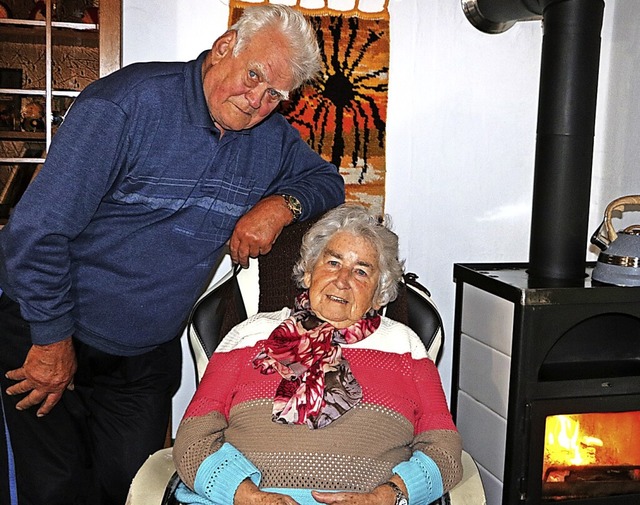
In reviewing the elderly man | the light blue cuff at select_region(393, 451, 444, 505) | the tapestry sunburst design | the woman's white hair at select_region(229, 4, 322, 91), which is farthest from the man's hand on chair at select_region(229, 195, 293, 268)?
the tapestry sunburst design

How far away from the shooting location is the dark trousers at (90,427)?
1.96 m

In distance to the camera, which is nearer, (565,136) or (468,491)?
(468,491)

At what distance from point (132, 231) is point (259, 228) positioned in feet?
1.03

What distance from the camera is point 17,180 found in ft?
8.76

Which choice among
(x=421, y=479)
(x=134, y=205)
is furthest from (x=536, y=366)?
(x=134, y=205)

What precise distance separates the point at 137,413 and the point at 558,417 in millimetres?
1368

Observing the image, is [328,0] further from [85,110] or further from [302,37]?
[85,110]

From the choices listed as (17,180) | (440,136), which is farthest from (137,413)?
(440,136)

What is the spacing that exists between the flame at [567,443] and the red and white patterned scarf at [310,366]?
92 cm

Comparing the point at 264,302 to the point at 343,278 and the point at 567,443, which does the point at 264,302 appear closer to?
the point at 343,278

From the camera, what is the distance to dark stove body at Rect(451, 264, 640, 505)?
237 centimetres

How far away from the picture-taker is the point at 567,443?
255 centimetres

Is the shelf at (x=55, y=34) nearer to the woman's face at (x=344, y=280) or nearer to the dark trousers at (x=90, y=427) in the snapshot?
the dark trousers at (x=90, y=427)

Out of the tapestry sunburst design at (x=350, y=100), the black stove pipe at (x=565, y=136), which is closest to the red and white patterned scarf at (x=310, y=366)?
the black stove pipe at (x=565, y=136)
